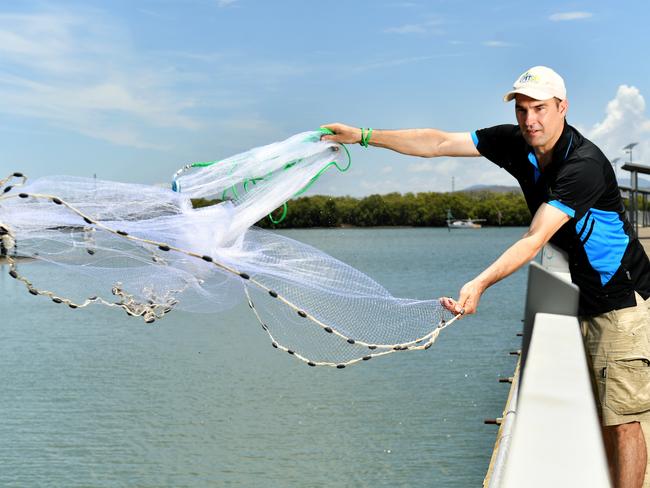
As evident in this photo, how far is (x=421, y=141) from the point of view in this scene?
4793 millimetres

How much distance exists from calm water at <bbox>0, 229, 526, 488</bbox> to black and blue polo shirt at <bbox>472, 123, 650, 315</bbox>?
34.1 feet

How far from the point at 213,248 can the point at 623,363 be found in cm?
228

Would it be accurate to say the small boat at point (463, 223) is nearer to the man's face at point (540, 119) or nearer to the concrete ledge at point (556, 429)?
the man's face at point (540, 119)

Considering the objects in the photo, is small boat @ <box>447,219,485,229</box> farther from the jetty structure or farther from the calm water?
the jetty structure

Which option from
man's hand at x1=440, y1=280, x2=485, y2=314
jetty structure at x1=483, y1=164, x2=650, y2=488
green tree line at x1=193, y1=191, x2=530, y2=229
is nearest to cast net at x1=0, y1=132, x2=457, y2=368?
man's hand at x1=440, y1=280, x2=485, y2=314

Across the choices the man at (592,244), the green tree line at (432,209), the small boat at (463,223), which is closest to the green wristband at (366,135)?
the man at (592,244)

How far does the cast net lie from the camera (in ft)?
15.3

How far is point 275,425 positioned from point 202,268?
13.0 meters

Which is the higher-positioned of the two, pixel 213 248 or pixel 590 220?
pixel 590 220

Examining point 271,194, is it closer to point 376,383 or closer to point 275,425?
point 275,425

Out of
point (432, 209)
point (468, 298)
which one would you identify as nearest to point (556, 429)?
point (468, 298)

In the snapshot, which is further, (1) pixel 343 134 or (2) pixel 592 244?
(1) pixel 343 134

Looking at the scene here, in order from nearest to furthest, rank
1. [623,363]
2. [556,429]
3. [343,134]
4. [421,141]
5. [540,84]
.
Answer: [556,429] < [540,84] < [623,363] < [421,141] < [343,134]

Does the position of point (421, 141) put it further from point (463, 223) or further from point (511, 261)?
point (463, 223)
